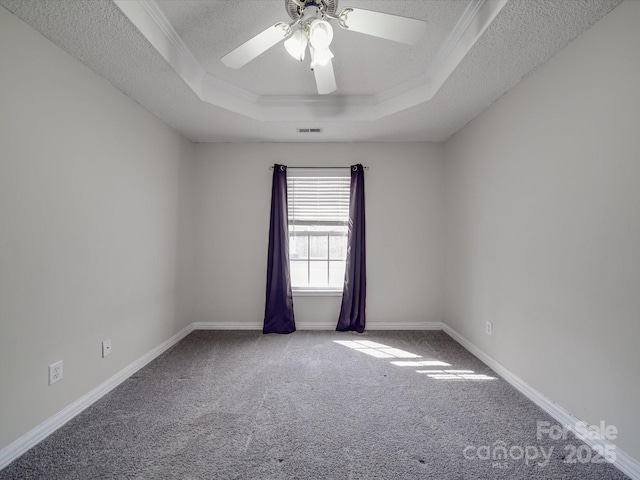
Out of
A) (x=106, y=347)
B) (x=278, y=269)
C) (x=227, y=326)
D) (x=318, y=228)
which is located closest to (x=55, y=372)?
(x=106, y=347)

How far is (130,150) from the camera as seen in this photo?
2.37 metres

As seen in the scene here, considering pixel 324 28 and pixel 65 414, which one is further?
pixel 65 414

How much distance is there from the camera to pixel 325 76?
6.15 ft

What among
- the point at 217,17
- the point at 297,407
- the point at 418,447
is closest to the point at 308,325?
the point at 297,407

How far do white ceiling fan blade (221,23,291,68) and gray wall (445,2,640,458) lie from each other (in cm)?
171

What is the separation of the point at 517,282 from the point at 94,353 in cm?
321

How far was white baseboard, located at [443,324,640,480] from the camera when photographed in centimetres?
137

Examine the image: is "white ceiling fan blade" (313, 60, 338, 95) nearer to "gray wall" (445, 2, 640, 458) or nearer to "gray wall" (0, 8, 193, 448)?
"gray wall" (445, 2, 640, 458)

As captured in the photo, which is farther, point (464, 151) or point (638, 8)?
point (464, 151)

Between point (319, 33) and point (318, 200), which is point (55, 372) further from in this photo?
point (318, 200)

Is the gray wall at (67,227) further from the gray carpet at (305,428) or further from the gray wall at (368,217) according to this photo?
the gray wall at (368,217)

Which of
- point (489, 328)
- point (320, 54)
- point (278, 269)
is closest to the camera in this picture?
point (320, 54)

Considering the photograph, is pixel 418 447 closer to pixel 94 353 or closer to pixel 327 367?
pixel 327 367

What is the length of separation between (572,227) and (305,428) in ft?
6.64
